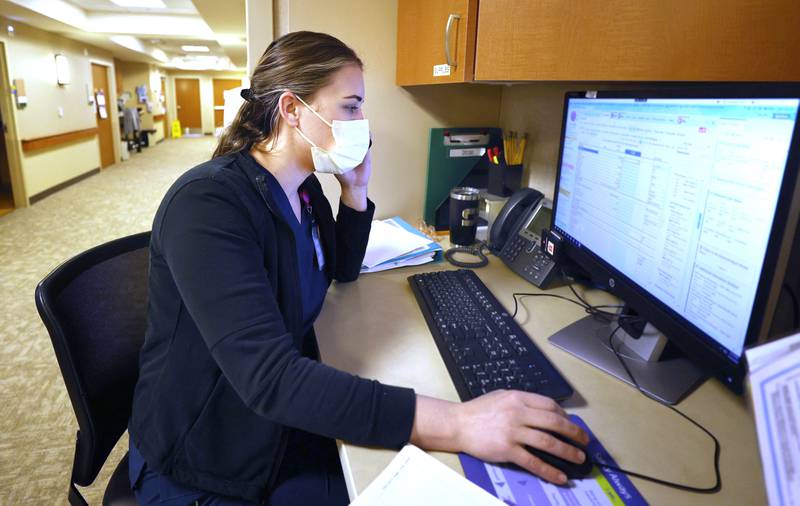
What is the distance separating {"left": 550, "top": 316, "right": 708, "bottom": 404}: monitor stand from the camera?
0.81m

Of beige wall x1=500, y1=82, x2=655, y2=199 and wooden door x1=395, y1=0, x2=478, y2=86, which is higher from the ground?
wooden door x1=395, y1=0, x2=478, y2=86

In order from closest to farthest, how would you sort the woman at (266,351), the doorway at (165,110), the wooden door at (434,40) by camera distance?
the woman at (266,351) < the wooden door at (434,40) < the doorway at (165,110)

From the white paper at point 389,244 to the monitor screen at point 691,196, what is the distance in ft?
1.87

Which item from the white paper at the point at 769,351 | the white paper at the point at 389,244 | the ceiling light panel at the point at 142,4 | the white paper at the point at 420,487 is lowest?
the white paper at the point at 420,487

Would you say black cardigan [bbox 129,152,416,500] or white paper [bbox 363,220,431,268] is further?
white paper [bbox 363,220,431,268]

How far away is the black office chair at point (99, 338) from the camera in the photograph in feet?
2.80

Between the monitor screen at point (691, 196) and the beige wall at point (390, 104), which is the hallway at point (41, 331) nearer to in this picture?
the beige wall at point (390, 104)

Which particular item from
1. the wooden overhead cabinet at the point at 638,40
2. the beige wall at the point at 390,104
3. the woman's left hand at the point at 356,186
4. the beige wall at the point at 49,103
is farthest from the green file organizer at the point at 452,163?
the beige wall at the point at 49,103

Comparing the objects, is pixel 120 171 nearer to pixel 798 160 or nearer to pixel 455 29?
pixel 455 29

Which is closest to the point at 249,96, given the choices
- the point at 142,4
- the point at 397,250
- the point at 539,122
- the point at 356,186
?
the point at 356,186

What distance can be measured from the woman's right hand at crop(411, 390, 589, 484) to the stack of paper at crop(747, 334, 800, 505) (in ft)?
1.00

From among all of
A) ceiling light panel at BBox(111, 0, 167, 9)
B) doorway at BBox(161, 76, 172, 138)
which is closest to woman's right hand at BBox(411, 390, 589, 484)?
ceiling light panel at BBox(111, 0, 167, 9)

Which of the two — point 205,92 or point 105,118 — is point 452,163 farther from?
point 205,92

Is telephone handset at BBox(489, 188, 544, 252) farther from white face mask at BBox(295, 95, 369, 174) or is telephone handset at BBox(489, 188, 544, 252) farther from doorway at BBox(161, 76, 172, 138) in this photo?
doorway at BBox(161, 76, 172, 138)
